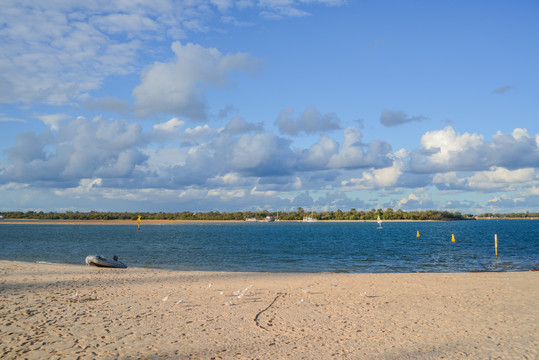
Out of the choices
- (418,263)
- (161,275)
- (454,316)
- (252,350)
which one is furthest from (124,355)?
(418,263)

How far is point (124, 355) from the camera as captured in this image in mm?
9734

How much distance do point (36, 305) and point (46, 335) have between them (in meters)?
4.84

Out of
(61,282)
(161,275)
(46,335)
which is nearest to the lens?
(46,335)

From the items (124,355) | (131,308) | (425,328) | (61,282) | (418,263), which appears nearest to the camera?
(124,355)

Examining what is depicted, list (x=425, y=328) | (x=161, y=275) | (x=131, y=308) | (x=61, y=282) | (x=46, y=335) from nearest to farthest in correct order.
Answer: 1. (x=46, y=335)
2. (x=425, y=328)
3. (x=131, y=308)
4. (x=61, y=282)
5. (x=161, y=275)

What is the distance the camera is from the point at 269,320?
13.4 metres

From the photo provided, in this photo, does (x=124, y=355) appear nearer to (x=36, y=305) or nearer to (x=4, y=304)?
(x=36, y=305)

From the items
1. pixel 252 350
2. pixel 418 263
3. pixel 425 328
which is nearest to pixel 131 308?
pixel 252 350

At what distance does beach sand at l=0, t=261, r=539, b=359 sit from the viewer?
10.2m

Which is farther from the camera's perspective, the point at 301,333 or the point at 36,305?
the point at 36,305

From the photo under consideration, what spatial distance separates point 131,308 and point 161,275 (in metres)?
10.8

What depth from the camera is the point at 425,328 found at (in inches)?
494

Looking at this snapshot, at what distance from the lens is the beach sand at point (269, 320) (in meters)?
10.2

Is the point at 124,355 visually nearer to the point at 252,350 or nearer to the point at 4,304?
the point at 252,350
